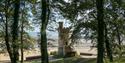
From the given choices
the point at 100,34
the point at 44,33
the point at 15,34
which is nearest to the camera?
the point at 100,34

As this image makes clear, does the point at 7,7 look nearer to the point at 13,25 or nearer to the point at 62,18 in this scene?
the point at 13,25

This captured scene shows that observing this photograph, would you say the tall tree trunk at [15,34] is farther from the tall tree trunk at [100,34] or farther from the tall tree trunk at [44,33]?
the tall tree trunk at [100,34]

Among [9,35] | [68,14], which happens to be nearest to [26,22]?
[9,35]

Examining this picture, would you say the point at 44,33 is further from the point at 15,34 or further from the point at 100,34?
the point at 100,34

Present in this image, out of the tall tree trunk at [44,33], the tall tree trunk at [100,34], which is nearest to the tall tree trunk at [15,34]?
the tall tree trunk at [44,33]

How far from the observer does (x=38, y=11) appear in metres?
22.2

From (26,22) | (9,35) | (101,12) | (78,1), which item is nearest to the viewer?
(101,12)

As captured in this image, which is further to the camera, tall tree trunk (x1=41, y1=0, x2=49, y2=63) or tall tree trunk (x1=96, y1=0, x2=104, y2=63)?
tall tree trunk (x1=41, y1=0, x2=49, y2=63)

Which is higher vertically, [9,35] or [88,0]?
[88,0]

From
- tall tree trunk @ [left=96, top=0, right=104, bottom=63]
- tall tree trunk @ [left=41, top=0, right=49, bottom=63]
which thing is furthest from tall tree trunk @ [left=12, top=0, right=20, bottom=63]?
tall tree trunk @ [left=96, top=0, right=104, bottom=63]

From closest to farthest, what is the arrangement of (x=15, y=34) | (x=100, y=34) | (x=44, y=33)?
(x=100, y=34), (x=44, y=33), (x=15, y=34)

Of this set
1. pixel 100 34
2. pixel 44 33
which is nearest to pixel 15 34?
pixel 44 33

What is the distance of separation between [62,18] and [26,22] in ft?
18.2

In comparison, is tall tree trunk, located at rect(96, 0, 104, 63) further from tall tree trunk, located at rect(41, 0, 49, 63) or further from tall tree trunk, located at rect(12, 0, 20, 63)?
tall tree trunk, located at rect(12, 0, 20, 63)
